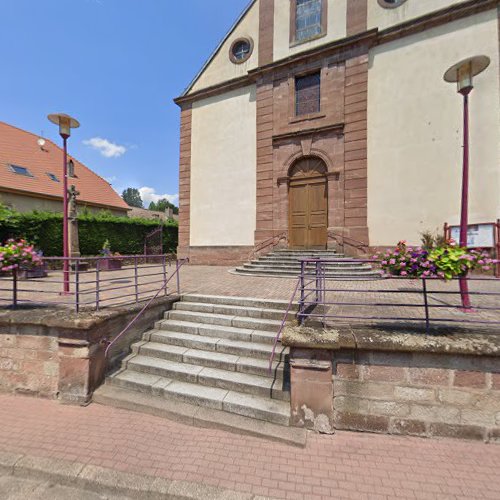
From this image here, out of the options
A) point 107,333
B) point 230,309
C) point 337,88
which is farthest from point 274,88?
point 107,333

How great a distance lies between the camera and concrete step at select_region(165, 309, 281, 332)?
4098 millimetres

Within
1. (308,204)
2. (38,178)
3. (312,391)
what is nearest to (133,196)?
(38,178)

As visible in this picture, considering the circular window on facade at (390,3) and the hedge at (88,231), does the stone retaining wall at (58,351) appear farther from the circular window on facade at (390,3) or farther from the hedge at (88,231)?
the circular window on facade at (390,3)

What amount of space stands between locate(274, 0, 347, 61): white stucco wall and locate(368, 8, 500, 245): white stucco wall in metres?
1.79

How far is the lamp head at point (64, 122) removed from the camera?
18.2ft

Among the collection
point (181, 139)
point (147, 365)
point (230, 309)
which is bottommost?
point (147, 365)

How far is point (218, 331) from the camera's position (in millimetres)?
4137

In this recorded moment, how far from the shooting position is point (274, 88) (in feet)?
37.7

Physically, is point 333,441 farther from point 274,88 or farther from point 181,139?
point 181,139

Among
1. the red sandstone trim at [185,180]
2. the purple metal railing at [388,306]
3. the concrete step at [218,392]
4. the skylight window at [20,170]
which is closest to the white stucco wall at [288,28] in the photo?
the red sandstone trim at [185,180]

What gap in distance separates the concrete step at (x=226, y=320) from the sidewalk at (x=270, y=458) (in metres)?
1.55

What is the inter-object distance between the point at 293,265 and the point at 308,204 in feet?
9.43

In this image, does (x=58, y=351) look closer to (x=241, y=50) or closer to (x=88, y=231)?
(x=88, y=231)

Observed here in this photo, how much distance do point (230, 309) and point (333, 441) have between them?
2.36 meters
